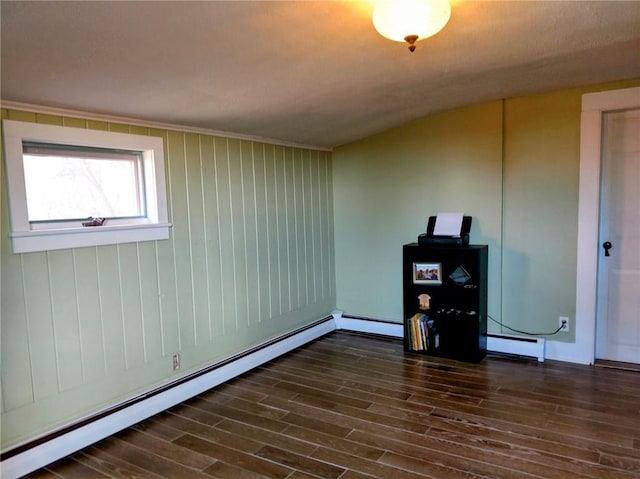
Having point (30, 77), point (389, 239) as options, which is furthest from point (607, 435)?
point (30, 77)

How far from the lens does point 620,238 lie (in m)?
3.30

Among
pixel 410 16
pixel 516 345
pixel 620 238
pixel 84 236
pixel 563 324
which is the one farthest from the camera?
pixel 516 345

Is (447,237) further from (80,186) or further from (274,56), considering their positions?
(80,186)

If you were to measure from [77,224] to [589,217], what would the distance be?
3.46m

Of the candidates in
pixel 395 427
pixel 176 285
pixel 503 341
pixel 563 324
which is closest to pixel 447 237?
pixel 503 341

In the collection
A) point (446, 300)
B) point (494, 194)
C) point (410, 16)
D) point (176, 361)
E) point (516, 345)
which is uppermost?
point (410, 16)

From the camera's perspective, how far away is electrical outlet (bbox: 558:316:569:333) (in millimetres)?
3465

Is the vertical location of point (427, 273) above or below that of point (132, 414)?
above

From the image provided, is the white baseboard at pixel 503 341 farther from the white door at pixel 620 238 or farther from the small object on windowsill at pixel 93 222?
the small object on windowsill at pixel 93 222

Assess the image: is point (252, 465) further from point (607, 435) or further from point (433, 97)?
point (433, 97)

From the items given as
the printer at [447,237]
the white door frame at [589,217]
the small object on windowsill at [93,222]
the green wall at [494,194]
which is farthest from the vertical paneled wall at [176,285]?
the white door frame at [589,217]

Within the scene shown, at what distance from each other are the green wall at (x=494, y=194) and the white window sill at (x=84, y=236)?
83.1 inches

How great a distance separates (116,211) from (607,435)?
3.08 m

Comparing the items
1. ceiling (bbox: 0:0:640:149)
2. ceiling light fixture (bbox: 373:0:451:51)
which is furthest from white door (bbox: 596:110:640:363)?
ceiling light fixture (bbox: 373:0:451:51)
